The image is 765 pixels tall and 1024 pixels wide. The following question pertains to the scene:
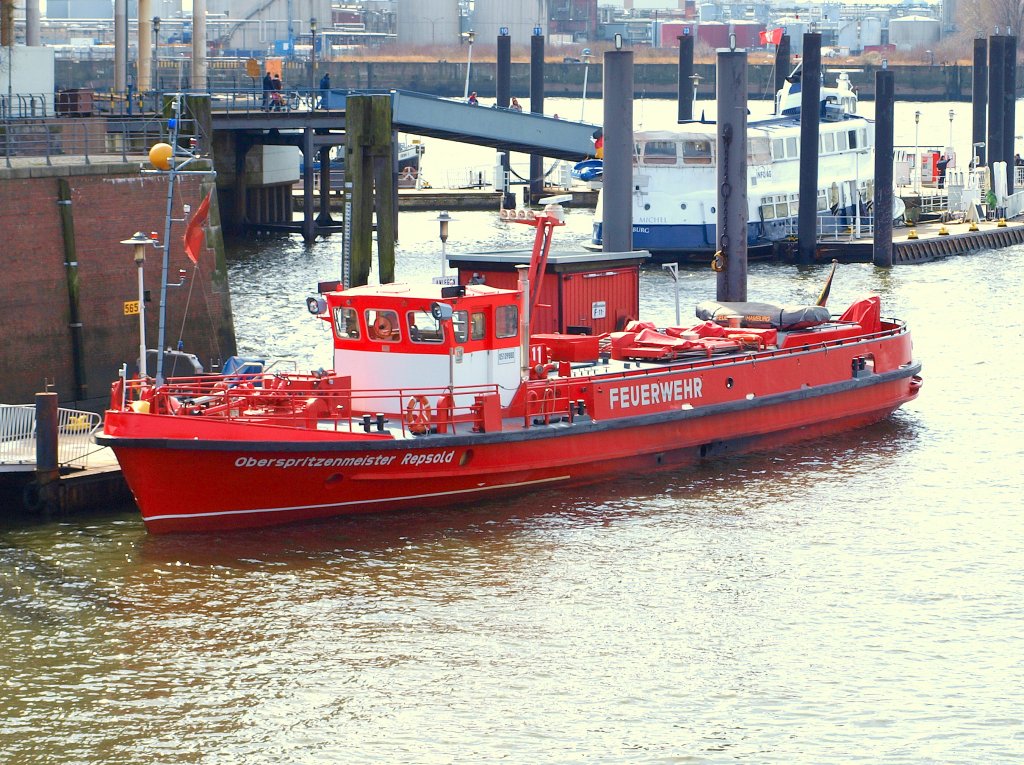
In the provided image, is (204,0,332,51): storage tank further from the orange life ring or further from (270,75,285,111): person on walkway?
the orange life ring

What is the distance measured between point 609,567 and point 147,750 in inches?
295

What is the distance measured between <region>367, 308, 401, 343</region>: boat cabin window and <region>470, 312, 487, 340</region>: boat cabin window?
43.3 inches

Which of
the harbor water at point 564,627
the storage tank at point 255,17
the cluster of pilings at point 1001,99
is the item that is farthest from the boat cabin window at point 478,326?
the storage tank at point 255,17

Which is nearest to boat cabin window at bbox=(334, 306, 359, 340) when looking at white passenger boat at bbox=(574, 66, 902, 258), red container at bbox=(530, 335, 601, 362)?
red container at bbox=(530, 335, 601, 362)

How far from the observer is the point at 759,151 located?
5434cm

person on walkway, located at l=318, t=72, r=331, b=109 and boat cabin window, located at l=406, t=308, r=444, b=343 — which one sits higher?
person on walkway, located at l=318, t=72, r=331, b=109

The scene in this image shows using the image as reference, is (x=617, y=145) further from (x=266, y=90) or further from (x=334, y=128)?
(x=266, y=90)

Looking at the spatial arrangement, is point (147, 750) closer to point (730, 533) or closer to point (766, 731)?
point (766, 731)

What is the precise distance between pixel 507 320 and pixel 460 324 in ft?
3.14

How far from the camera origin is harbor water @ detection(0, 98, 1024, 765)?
17.3 metres

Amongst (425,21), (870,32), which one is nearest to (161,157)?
(425,21)

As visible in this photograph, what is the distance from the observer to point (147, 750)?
16.9 meters

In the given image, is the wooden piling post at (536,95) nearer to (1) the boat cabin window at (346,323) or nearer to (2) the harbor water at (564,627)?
(2) the harbor water at (564,627)

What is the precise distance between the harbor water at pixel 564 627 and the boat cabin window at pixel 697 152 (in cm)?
2485
